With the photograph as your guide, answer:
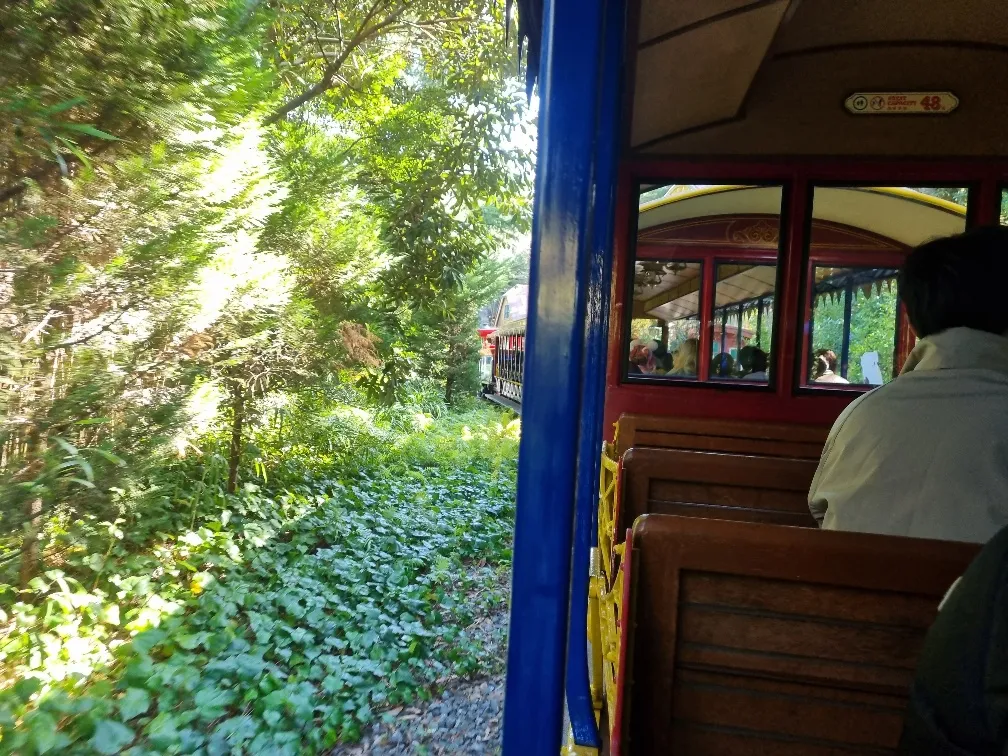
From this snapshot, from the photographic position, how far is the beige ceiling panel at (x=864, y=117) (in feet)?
9.99

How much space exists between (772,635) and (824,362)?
2.67 m

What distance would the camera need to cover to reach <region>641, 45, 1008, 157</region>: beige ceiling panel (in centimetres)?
304

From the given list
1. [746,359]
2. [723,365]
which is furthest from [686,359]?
[746,359]

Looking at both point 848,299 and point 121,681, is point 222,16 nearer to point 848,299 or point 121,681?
point 121,681

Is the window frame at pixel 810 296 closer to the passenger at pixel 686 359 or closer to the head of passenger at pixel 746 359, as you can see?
the head of passenger at pixel 746 359

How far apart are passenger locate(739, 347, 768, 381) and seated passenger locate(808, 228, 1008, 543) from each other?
2083 mm

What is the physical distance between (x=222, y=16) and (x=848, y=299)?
3.25 meters

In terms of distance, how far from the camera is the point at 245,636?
12.0 ft

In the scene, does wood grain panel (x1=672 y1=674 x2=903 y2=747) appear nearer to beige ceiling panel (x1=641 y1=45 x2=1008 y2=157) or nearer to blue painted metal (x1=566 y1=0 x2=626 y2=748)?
blue painted metal (x1=566 y1=0 x2=626 y2=748)

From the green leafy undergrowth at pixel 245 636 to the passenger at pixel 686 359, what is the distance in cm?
191

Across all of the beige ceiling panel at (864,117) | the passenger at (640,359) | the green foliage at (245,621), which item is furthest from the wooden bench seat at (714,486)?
the beige ceiling panel at (864,117)

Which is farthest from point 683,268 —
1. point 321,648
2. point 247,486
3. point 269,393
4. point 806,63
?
point 247,486

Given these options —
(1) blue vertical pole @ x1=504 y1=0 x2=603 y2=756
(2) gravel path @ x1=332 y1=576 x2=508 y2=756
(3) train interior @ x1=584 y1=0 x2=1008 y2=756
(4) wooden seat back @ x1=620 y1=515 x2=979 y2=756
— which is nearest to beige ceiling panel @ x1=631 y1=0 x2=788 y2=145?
(3) train interior @ x1=584 y1=0 x2=1008 y2=756

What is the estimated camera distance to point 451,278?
684 centimetres
